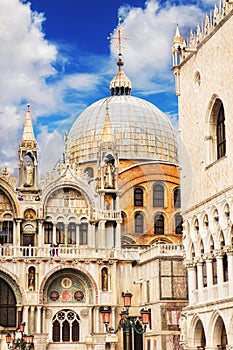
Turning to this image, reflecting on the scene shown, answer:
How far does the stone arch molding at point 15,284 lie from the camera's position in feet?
122

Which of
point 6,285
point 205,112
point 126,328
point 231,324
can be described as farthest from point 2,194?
point 126,328

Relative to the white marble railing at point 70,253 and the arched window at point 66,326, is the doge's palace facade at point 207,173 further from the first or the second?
the arched window at point 66,326

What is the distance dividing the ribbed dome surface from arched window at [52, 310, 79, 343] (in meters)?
14.5

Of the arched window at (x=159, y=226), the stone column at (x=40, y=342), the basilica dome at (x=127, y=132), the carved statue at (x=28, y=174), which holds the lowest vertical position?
the stone column at (x=40, y=342)

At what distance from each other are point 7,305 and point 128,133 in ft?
58.7

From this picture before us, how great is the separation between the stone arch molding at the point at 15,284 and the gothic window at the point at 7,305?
0.30 m

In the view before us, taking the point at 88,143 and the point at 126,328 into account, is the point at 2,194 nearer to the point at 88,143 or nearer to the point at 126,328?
the point at 88,143

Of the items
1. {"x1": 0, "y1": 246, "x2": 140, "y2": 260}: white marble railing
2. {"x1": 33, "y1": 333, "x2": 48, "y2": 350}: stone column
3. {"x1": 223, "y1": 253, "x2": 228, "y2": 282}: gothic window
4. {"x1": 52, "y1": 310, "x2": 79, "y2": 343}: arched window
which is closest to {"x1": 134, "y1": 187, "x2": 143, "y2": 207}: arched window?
{"x1": 0, "y1": 246, "x2": 140, "y2": 260}: white marble railing

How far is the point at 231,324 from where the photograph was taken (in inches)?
998

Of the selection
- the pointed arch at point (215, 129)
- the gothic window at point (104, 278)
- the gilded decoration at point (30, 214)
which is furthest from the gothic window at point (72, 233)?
the pointed arch at point (215, 129)

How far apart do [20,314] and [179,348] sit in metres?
8.31

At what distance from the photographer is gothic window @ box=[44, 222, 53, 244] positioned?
131 feet

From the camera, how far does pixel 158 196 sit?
47125 millimetres

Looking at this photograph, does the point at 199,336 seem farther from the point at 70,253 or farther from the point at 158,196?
the point at 158,196
